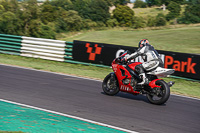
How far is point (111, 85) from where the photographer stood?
30.5ft

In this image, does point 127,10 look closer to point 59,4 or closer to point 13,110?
point 59,4

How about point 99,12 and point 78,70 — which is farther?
point 99,12

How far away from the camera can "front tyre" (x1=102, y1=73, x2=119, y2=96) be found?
9.16 meters

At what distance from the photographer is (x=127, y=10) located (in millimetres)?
80000

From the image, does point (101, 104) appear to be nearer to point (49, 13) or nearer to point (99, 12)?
point (49, 13)

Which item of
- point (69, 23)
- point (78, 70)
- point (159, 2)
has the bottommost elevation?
point (78, 70)

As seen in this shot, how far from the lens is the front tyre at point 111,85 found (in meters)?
9.16

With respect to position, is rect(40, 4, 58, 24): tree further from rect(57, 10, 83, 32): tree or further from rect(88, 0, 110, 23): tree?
rect(88, 0, 110, 23): tree

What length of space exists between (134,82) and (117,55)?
6183 millimetres

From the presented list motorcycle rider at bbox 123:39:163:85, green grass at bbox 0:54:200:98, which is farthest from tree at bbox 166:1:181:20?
motorcycle rider at bbox 123:39:163:85

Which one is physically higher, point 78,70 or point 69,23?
point 69,23

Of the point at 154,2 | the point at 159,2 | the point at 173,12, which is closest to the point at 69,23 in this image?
the point at 173,12

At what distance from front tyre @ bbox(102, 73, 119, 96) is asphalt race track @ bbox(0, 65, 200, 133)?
0.17 meters

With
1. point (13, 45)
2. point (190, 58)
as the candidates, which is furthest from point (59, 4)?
point (190, 58)
